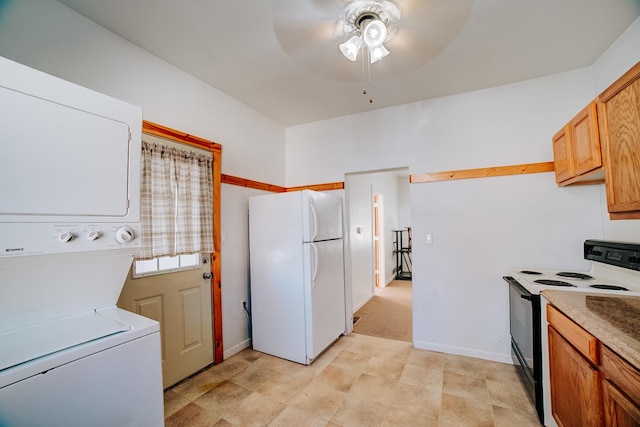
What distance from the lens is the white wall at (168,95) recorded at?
61.2 inches

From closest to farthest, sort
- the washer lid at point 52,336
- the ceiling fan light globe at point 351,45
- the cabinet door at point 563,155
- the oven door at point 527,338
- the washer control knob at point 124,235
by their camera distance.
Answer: the washer lid at point 52,336
the washer control knob at point 124,235
the ceiling fan light globe at point 351,45
the oven door at point 527,338
the cabinet door at point 563,155

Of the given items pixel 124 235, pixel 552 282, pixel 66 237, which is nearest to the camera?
pixel 66 237

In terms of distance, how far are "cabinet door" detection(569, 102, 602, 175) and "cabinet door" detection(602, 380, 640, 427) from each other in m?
1.28

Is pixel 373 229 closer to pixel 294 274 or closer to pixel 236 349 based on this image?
pixel 294 274

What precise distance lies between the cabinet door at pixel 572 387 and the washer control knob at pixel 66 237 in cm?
229

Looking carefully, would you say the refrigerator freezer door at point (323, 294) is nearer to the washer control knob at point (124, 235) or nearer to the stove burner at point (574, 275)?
the washer control knob at point (124, 235)

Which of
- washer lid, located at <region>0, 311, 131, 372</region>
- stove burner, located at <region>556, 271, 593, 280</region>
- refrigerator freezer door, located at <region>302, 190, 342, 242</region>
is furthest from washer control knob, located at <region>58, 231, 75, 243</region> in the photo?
stove burner, located at <region>556, 271, 593, 280</region>

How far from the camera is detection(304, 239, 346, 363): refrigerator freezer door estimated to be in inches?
101

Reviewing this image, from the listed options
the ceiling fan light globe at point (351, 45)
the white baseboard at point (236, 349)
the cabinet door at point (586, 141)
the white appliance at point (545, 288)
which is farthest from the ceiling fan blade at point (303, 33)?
the white baseboard at point (236, 349)

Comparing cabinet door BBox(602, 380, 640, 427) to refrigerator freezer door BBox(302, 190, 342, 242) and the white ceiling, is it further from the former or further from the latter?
refrigerator freezer door BBox(302, 190, 342, 242)

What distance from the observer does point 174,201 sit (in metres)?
2.23

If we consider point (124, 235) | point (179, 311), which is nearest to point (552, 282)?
point (124, 235)

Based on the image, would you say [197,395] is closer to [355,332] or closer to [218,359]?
[218,359]

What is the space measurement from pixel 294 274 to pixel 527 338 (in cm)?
191
